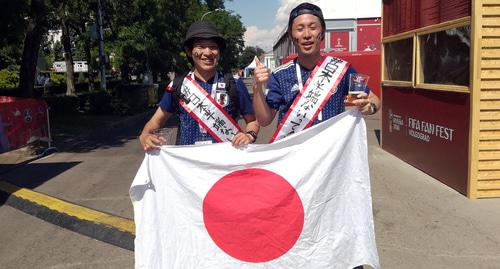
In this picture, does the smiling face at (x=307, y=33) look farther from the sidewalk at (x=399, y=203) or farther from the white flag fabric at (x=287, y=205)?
the sidewalk at (x=399, y=203)

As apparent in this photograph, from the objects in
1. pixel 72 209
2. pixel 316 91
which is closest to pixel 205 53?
pixel 316 91

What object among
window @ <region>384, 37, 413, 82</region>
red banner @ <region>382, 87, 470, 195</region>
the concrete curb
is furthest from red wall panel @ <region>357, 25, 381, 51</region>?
the concrete curb

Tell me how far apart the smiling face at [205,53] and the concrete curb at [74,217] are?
2407 mm

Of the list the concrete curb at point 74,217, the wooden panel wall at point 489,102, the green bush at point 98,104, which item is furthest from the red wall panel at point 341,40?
the concrete curb at point 74,217

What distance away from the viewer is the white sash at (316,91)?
2.94 metres

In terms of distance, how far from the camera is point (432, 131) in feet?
24.8

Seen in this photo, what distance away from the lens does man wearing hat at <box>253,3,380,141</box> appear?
9.32ft

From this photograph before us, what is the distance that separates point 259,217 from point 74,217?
3471 millimetres

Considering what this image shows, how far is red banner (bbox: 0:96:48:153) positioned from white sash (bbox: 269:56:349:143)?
8.42m

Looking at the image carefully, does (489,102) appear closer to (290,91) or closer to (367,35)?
(290,91)

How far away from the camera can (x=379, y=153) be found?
10055 millimetres

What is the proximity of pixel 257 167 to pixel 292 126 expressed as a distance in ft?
1.16

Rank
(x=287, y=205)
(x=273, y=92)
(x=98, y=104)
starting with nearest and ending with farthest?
(x=287, y=205), (x=273, y=92), (x=98, y=104)

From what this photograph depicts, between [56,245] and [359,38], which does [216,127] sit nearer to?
[56,245]
